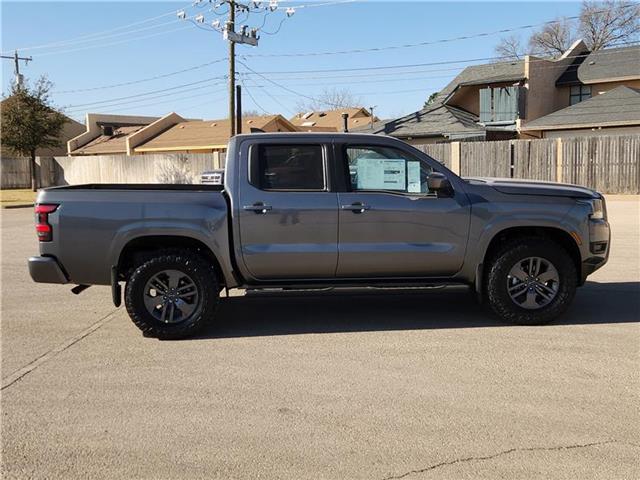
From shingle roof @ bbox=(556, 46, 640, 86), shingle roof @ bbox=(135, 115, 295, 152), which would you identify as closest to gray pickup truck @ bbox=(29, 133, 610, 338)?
shingle roof @ bbox=(556, 46, 640, 86)

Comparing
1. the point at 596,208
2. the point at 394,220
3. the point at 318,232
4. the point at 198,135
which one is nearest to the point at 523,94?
the point at 198,135

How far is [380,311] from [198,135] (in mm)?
40239

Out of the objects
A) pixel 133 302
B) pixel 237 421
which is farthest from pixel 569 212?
pixel 133 302

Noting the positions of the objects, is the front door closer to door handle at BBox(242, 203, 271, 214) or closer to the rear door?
the rear door

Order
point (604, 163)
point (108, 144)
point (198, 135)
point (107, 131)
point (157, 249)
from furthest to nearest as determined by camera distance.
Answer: point (107, 131)
point (108, 144)
point (198, 135)
point (604, 163)
point (157, 249)

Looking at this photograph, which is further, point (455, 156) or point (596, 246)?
point (455, 156)

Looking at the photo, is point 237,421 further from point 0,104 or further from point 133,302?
point 0,104

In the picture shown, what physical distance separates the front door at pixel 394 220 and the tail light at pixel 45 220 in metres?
2.72

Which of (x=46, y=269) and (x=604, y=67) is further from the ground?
(x=604, y=67)

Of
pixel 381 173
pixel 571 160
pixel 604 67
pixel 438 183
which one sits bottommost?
pixel 438 183

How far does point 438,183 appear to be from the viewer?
5848mm

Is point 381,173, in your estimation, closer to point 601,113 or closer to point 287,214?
point 287,214

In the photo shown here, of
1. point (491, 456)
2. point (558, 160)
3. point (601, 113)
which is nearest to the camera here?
point (491, 456)

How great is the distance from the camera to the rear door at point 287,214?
19.3 ft
